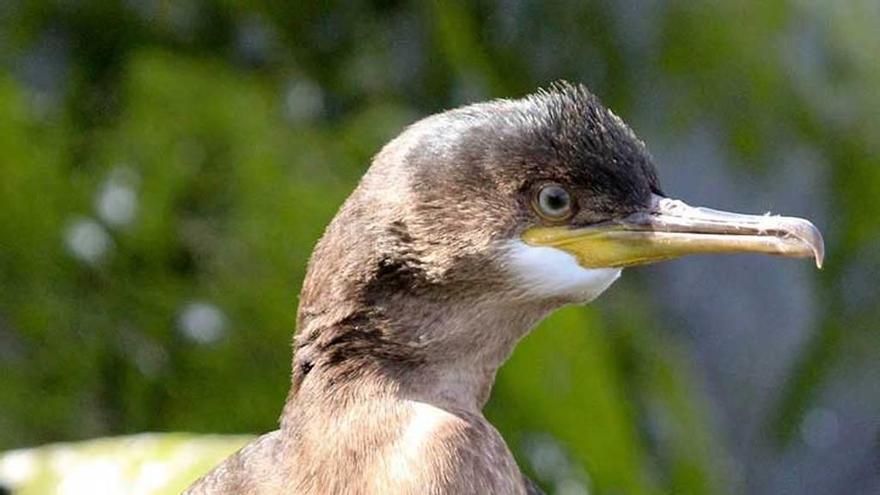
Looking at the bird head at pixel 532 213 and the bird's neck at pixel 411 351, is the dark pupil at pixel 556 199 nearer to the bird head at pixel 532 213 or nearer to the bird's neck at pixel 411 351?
the bird head at pixel 532 213

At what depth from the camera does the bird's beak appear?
222 cm

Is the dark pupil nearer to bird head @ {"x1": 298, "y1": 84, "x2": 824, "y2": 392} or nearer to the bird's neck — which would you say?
bird head @ {"x1": 298, "y1": 84, "x2": 824, "y2": 392}

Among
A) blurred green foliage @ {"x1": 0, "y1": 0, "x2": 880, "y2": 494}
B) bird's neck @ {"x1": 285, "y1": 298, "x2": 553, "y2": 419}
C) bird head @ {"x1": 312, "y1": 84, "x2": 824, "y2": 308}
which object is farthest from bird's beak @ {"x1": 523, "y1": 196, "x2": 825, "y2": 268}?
blurred green foliage @ {"x1": 0, "y1": 0, "x2": 880, "y2": 494}

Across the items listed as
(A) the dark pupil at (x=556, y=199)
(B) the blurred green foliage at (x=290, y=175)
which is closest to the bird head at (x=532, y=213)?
(A) the dark pupil at (x=556, y=199)

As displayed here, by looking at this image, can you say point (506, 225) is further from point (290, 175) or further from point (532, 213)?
point (290, 175)

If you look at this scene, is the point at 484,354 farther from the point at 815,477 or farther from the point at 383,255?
the point at 815,477

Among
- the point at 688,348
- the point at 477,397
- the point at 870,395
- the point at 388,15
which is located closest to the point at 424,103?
the point at 388,15

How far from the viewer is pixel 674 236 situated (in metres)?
2.27

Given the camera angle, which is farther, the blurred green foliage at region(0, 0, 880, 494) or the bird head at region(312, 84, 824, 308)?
the blurred green foliage at region(0, 0, 880, 494)

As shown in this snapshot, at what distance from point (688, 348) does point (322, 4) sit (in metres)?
1.62

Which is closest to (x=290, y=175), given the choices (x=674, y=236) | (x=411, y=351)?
(x=411, y=351)

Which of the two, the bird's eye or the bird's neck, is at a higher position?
the bird's eye

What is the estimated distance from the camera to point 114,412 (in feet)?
14.9

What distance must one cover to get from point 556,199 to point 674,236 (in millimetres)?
178
